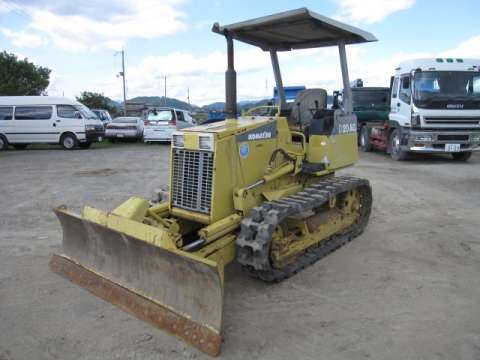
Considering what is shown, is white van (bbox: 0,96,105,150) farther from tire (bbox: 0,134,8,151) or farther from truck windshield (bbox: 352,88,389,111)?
truck windshield (bbox: 352,88,389,111)

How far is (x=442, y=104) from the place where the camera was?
1205 centimetres

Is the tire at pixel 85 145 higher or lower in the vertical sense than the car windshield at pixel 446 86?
lower

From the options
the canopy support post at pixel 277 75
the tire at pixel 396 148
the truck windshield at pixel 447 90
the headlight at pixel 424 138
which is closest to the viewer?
the canopy support post at pixel 277 75

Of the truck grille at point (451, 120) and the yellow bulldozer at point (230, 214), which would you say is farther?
the truck grille at point (451, 120)

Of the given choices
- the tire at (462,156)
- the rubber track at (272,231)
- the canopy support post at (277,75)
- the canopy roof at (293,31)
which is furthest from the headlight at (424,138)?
the rubber track at (272,231)

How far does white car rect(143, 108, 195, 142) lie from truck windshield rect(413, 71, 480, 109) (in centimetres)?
1029

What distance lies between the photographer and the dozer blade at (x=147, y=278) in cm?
343

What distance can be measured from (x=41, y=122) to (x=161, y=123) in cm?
486

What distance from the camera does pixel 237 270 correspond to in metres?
4.89

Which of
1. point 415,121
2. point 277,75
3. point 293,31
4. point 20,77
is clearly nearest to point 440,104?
point 415,121

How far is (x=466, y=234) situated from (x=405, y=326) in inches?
118

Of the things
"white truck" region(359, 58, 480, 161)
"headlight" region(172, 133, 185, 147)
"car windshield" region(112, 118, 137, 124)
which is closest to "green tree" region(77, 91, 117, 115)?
"car windshield" region(112, 118, 137, 124)

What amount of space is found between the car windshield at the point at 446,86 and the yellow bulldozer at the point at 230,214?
719cm

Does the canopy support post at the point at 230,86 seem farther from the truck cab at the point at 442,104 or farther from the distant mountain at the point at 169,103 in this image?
the distant mountain at the point at 169,103
